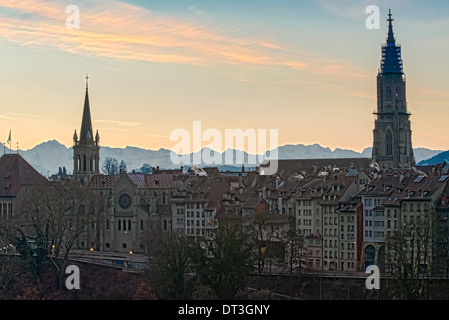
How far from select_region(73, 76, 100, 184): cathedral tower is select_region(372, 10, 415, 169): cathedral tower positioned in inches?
2336

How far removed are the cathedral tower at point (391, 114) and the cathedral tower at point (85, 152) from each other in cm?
5935

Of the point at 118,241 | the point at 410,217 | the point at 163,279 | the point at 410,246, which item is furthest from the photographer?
the point at 118,241

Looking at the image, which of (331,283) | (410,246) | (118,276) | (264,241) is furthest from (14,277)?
(410,246)

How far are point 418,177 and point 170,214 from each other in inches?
1312

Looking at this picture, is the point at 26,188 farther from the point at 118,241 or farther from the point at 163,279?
the point at 163,279

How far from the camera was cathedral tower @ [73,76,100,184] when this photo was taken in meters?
146

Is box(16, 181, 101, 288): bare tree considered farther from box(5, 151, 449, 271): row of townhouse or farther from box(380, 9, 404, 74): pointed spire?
box(380, 9, 404, 74): pointed spire

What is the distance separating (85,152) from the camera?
480 feet

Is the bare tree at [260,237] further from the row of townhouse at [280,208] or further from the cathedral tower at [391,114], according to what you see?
the cathedral tower at [391,114]

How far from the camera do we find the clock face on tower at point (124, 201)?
412 feet

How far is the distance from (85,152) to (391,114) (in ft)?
222

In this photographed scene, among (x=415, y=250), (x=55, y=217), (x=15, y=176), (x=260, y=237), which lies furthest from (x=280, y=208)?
(x=15, y=176)

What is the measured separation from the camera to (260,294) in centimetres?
7562

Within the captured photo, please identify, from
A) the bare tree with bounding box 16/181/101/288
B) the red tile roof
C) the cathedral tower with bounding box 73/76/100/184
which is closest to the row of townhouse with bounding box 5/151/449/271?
the red tile roof
